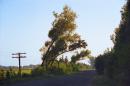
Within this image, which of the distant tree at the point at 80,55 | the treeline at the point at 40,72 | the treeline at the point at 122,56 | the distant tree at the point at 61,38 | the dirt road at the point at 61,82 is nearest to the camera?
the treeline at the point at 122,56

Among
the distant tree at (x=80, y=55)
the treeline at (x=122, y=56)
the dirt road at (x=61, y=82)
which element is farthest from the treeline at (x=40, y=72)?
the treeline at (x=122, y=56)

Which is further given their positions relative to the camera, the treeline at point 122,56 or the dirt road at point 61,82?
the dirt road at point 61,82

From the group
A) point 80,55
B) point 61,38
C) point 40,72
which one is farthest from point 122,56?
point 80,55

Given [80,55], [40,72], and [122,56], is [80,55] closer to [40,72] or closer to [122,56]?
[40,72]

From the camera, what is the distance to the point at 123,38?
115ft

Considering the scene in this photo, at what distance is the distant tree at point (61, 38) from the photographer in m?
80.4

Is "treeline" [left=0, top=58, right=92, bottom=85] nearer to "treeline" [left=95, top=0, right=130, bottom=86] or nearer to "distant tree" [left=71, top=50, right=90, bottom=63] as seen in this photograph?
"distant tree" [left=71, top=50, right=90, bottom=63]

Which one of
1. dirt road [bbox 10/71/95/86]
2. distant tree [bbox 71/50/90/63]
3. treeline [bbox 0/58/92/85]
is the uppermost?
distant tree [bbox 71/50/90/63]

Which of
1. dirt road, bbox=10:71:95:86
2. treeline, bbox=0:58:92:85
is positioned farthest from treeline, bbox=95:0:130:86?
treeline, bbox=0:58:92:85

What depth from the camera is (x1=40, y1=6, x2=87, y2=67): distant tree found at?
80438 millimetres

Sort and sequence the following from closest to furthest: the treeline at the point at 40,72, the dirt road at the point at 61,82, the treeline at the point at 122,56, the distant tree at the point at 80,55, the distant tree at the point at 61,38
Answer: the treeline at the point at 122,56, the dirt road at the point at 61,82, the treeline at the point at 40,72, the distant tree at the point at 61,38, the distant tree at the point at 80,55

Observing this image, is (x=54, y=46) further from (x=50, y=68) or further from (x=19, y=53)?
(x=19, y=53)

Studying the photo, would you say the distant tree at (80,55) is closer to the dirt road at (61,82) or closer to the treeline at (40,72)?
the treeline at (40,72)

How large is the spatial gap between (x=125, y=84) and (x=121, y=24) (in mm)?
10818
